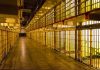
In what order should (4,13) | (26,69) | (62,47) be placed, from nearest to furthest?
(26,69) → (4,13) → (62,47)

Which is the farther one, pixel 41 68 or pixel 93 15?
pixel 41 68

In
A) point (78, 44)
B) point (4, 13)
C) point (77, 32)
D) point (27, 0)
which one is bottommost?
point (78, 44)

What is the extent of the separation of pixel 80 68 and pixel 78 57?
195 cm

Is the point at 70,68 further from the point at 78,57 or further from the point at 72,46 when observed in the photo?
the point at 72,46

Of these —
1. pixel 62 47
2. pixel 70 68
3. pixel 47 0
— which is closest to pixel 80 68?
pixel 70 68

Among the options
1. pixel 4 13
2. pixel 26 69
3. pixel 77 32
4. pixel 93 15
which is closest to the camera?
pixel 93 15

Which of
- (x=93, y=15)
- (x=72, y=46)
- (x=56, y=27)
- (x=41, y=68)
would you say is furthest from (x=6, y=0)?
(x=72, y=46)

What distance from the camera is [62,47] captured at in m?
15.4

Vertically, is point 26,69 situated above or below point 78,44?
below

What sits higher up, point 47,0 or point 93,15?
point 47,0

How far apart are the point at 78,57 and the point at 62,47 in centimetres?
542

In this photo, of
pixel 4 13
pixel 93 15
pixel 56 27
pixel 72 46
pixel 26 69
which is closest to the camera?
pixel 93 15

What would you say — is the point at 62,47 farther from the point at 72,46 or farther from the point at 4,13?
the point at 4,13

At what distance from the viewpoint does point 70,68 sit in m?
8.10
